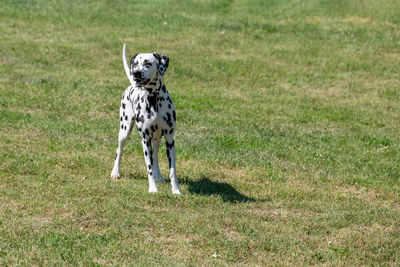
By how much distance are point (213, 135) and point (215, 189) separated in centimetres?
334

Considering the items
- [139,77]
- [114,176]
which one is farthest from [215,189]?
[139,77]

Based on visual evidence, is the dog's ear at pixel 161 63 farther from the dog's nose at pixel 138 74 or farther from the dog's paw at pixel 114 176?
the dog's paw at pixel 114 176

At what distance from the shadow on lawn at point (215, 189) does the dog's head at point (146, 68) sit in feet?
6.81

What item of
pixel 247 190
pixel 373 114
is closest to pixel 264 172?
pixel 247 190

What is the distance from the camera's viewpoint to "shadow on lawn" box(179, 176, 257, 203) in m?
10.6

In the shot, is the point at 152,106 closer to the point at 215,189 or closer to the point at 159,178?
the point at 159,178

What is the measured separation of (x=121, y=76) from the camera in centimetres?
1916

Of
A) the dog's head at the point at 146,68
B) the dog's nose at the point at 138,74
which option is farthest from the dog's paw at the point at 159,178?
the dog's nose at the point at 138,74

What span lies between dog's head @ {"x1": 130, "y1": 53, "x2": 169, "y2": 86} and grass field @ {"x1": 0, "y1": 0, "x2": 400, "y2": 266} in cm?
183

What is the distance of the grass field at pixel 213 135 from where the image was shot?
28.7 ft

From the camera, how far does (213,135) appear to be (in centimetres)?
1414

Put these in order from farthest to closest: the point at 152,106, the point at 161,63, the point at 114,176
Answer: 1. the point at 114,176
2. the point at 152,106
3. the point at 161,63

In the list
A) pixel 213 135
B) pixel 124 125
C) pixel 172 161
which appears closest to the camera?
pixel 172 161

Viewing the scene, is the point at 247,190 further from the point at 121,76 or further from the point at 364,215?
the point at 121,76
